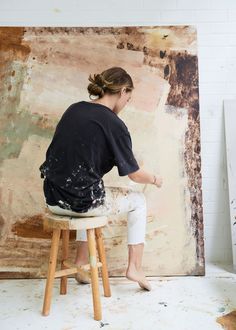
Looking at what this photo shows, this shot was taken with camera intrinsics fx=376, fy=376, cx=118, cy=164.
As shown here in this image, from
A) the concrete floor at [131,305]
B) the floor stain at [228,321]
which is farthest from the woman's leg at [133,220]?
the floor stain at [228,321]

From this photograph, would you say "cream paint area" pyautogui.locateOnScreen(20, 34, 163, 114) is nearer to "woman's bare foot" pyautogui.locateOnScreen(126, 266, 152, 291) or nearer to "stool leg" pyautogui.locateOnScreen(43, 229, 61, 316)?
"stool leg" pyautogui.locateOnScreen(43, 229, 61, 316)

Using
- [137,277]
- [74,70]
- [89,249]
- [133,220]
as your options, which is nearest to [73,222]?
[89,249]

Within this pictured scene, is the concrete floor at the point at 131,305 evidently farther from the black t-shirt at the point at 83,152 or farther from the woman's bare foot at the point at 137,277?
the black t-shirt at the point at 83,152

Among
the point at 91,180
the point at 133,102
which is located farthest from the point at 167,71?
the point at 91,180

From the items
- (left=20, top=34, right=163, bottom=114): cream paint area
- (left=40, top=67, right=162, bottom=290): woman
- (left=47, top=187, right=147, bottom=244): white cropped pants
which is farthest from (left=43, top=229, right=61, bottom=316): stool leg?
(left=20, top=34, right=163, bottom=114): cream paint area

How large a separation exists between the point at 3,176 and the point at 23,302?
81cm

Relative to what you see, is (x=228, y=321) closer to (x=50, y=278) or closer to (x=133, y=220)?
(x=133, y=220)

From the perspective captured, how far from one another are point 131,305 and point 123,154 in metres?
0.79

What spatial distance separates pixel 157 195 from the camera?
2457 millimetres

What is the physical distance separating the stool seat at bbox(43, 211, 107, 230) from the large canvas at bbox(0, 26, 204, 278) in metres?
0.51

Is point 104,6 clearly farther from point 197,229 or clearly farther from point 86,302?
point 86,302

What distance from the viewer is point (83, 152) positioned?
6.11 feet

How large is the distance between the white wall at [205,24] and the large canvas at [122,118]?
0.41 feet

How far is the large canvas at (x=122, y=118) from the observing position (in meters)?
2.42
